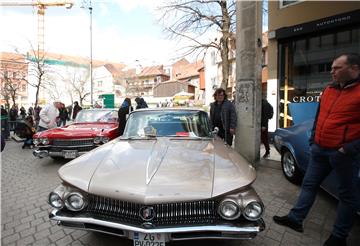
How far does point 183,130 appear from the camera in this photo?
4363 mm

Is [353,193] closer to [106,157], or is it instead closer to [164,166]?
[164,166]

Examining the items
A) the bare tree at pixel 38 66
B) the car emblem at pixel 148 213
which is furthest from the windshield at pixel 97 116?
the bare tree at pixel 38 66

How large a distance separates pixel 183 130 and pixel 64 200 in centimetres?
206

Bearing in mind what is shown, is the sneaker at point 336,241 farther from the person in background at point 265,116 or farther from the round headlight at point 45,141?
the round headlight at point 45,141

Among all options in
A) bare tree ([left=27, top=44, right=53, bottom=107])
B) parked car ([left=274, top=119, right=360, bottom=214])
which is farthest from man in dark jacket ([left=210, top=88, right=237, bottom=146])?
bare tree ([left=27, top=44, right=53, bottom=107])

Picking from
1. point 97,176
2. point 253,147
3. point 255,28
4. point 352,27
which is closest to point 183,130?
point 97,176

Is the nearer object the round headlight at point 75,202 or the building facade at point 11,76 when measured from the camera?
the round headlight at point 75,202

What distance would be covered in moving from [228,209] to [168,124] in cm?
214

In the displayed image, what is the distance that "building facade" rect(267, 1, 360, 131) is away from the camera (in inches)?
346

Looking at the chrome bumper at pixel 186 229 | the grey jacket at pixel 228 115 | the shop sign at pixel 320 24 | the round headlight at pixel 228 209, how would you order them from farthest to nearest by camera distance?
the shop sign at pixel 320 24 < the grey jacket at pixel 228 115 < the round headlight at pixel 228 209 < the chrome bumper at pixel 186 229

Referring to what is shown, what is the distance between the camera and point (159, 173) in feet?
9.06

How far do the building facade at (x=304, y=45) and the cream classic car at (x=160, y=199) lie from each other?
6596mm

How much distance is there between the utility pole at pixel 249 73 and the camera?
22.0 feet

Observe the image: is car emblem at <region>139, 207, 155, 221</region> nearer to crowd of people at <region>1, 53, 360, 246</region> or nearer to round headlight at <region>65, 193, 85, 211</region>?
round headlight at <region>65, 193, 85, 211</region>
